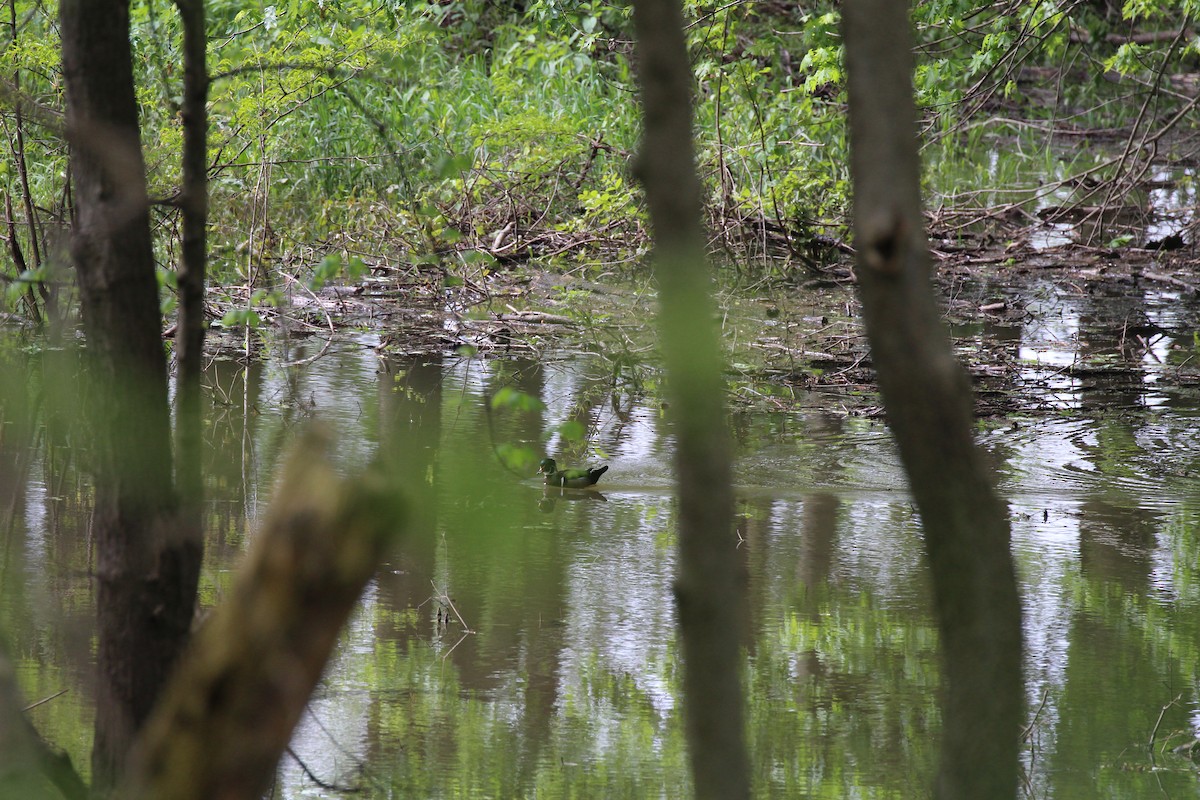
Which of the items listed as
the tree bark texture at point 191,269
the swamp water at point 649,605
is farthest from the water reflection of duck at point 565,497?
the tree bark texture at point 191,269

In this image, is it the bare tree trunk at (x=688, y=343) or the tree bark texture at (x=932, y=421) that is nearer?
the bare tree trunk at (x=688, y=343)

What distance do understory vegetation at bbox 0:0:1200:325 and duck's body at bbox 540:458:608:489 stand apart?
1.22m

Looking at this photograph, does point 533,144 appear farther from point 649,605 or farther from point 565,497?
point 649,605

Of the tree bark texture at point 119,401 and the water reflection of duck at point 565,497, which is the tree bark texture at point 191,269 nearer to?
the tree bark texture at point 119,401

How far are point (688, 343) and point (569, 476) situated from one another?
484 centimetres

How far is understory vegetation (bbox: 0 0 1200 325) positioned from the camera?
803cm

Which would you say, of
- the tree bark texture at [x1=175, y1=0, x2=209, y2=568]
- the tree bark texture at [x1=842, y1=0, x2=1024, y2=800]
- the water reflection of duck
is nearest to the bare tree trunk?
the tree bark texture at [x1=842, y1=0, x2=1024, y2=800]

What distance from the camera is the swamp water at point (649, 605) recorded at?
389 cm

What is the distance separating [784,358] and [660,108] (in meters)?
7.61

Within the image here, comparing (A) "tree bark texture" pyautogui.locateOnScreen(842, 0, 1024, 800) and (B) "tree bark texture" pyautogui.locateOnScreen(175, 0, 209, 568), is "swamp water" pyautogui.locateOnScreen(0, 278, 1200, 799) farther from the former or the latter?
(A) "tree bark texture" pyautogui.locateOnScreen(842, 0, 1024, 800)

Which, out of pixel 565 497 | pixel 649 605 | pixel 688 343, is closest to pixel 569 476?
pixel 565 497

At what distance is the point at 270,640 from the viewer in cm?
166

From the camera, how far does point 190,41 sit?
2.49 meters

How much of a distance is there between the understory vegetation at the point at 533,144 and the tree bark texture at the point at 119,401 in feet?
11.6
